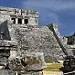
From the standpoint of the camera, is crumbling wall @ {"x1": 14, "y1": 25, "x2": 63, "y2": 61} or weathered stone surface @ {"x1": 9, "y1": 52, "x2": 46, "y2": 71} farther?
crumbling wall @ {"x1": 14, "y1": 25, "x2": 63, "y2": 61}

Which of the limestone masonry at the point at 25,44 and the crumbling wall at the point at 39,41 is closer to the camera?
the limestone masonry at the point at 25,44

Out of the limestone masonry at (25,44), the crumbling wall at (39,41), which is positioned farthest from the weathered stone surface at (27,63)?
the crumbling wall at (39,41)

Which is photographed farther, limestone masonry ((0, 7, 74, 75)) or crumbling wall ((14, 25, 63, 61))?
crumbling wall ((14, 25, 63, 61))

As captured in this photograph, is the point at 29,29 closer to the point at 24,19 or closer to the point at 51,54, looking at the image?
the point at 51,54

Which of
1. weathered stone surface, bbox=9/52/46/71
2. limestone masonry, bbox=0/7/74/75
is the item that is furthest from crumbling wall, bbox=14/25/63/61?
weathered stone surface, bbox=9/52/46/71

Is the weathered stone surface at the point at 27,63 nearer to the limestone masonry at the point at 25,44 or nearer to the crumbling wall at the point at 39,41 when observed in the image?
the limestone masonry at the point at 25,44

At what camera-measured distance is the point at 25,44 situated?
807 inches

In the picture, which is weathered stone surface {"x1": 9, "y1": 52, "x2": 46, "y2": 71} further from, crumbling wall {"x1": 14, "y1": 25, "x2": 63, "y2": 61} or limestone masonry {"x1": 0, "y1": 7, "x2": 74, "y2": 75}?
crumbling wall {"x1": 14, "y1": 25, "x2": 63, "y2": 61}

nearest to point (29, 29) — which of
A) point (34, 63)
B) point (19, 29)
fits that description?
point (19, 29)

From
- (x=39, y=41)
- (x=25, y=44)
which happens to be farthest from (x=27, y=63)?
(x=39, y=41)

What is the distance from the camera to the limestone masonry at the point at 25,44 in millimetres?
4777

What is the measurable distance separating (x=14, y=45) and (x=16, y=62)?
2262mm

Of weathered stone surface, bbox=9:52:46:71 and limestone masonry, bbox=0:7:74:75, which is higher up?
limestone masonry, bbox=0:7:74:75

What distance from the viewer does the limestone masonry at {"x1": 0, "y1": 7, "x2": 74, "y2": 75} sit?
478 cm
